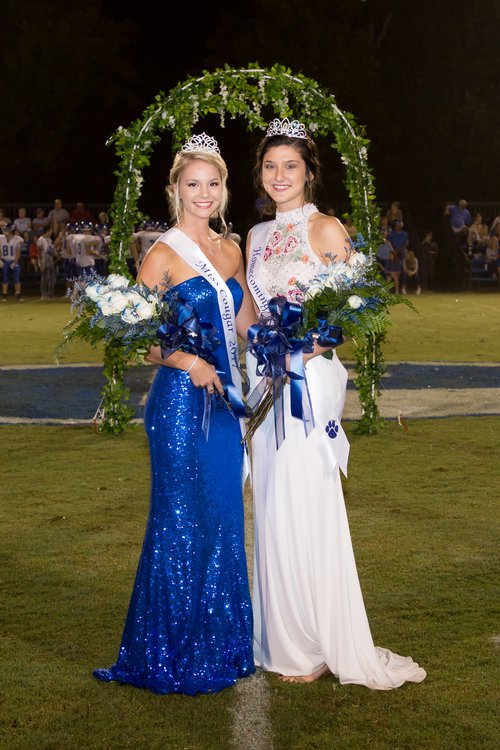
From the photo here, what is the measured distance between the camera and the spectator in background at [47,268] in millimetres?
26922

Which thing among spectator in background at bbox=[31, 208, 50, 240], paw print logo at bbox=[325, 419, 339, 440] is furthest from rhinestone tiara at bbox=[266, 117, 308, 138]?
spectator in background at bbox=[31, 208, 50, 240]

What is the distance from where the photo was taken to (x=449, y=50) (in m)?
42.4

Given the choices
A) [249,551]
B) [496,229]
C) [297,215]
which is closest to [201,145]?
[297,215]

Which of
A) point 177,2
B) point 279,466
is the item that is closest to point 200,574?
point 279,466

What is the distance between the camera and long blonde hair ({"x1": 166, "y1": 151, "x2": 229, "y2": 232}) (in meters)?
5.30

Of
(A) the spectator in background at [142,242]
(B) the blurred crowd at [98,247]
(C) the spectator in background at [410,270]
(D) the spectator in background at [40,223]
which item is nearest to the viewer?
(A) the spectator in background at [142,242]

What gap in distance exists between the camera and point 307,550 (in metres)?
5.27

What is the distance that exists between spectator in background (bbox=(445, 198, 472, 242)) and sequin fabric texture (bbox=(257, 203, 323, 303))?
82.2 ft

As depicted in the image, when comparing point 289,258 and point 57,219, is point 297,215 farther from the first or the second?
point 57,219

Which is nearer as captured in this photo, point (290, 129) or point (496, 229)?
point (290, 129)

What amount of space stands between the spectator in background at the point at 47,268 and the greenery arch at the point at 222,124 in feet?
54.2

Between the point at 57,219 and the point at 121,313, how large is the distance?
976 inches

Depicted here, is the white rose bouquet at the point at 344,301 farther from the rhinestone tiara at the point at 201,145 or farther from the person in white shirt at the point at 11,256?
the person in white shirt at the point at 11,256

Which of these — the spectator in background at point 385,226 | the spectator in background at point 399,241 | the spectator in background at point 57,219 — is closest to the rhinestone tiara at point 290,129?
the spectator in background at point 399,241
